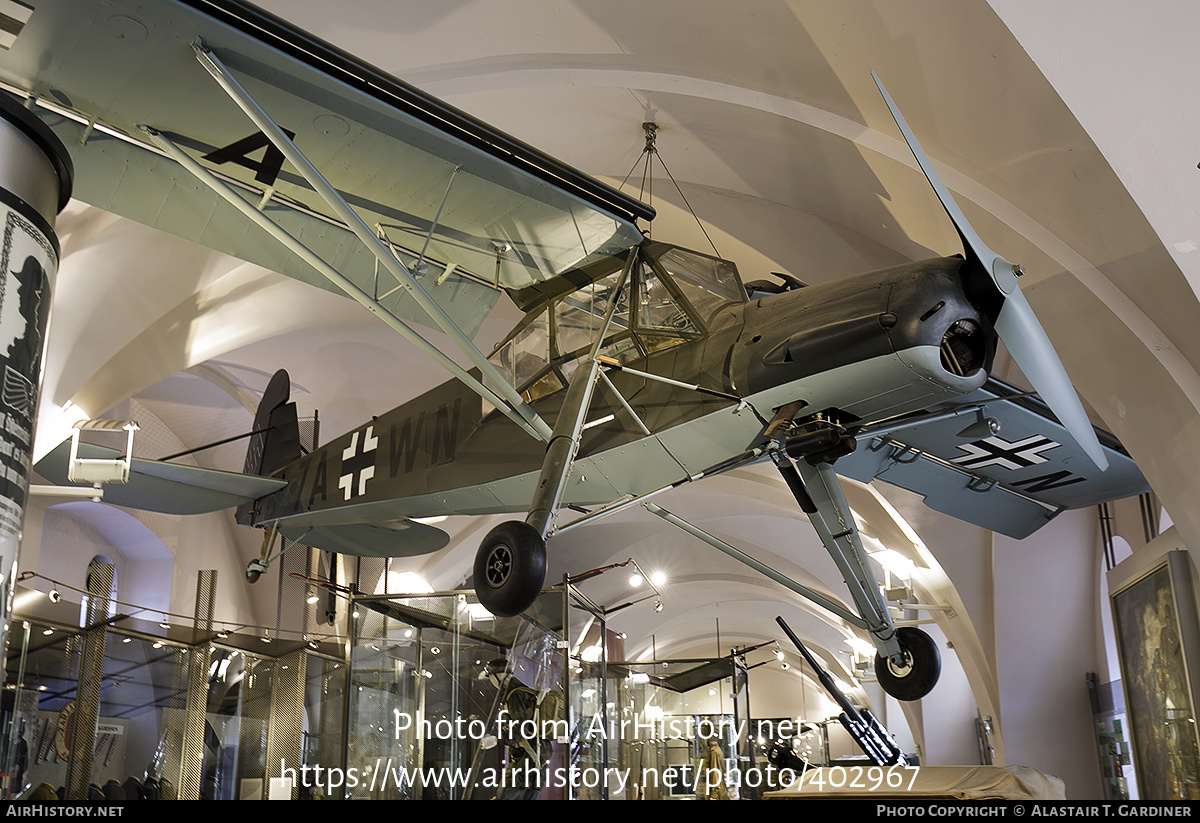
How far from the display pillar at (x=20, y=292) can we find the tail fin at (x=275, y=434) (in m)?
8.36

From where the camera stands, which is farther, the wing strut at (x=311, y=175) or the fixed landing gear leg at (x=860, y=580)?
the fixed landing gear leg at (x=860, y=580)

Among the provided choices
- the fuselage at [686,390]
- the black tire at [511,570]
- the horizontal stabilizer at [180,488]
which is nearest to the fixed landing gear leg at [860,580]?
the fuselage at [686,390]

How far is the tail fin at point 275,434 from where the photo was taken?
10.2 meters

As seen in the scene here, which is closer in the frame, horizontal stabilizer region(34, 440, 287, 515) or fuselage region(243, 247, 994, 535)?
fuselage region(243, 247, 994, 535)

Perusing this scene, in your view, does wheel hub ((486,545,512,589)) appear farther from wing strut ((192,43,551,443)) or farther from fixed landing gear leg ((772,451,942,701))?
fixed landing gear leg ((772,451,942,701))

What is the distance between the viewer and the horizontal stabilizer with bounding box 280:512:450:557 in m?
8.66

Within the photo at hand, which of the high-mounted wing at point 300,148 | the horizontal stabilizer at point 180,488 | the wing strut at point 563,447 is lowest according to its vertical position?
the wing strut at point 563,447

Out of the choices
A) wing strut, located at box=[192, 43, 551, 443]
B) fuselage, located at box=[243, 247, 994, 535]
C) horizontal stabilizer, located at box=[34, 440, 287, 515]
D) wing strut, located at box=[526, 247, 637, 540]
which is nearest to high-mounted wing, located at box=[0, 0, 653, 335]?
wing strut, located at box=[192, 43, 551, 443]

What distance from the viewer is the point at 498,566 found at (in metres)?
4.40

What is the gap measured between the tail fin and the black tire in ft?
20.5

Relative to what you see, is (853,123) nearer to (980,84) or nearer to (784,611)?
(980,84)

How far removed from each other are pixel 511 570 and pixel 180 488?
16.8 ft

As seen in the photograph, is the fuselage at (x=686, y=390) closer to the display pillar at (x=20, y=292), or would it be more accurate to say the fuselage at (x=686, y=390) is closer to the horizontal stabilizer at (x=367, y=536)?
the horizontal stabilizer at (x=367, y=536)
